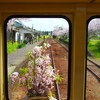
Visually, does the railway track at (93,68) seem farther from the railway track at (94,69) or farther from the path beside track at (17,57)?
the path beside track at (17,57)

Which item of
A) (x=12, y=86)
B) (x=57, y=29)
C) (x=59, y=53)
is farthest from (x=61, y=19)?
(x=12, y=86)

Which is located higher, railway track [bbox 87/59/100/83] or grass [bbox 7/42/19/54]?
grass [bbox 7/42/19/54]

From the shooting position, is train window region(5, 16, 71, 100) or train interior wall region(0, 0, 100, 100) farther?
train window region(5, 16, 71, 100)

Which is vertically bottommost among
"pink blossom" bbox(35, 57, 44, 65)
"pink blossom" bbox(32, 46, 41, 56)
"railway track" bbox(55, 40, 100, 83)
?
"railway track" bbox(55, 40, 100, 83)

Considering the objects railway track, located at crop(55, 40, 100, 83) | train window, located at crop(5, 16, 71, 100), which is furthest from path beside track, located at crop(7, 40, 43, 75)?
railway track, located at crop(55, 40, 100, 83)

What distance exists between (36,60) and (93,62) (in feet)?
2.25

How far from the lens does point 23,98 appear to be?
2355mm

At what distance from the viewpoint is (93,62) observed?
7.65ft

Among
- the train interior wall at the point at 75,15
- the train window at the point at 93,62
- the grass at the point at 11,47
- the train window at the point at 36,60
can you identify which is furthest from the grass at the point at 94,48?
the grass at the point at 11,47

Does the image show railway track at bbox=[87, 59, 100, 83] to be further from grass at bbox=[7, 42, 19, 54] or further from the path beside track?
grass at bbox=[7, 42, 19, 54]

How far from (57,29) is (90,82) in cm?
75

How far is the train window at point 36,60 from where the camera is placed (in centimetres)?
233

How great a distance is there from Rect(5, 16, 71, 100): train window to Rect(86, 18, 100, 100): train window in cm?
25

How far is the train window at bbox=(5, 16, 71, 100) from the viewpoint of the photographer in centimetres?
233
